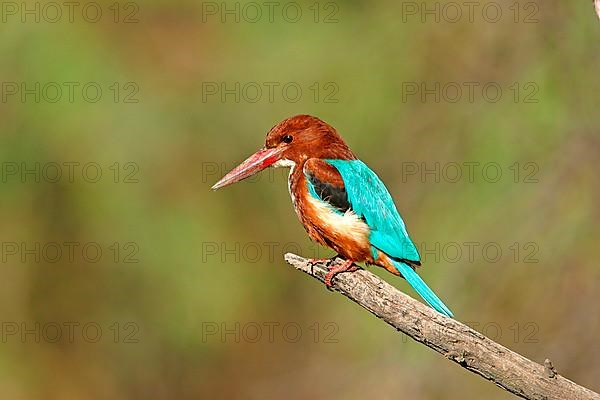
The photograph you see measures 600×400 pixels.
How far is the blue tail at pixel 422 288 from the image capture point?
2.86 m

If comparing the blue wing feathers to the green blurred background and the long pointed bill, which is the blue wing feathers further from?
the green blurred background

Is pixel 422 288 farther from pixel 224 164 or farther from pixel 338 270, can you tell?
pixel 224 164

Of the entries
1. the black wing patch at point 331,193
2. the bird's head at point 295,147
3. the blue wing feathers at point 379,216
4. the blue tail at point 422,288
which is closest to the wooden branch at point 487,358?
the blue tail at point 422,288

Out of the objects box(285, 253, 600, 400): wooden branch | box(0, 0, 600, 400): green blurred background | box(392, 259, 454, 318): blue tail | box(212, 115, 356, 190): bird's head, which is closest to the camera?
box(285, 253, 600, 400): wooden branch

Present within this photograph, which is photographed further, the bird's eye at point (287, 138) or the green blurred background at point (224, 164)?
the green blurred background at point (224, 164)

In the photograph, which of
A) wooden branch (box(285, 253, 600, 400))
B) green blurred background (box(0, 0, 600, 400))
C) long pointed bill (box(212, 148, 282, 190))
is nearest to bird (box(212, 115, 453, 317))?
long pointed bill (box(212, 148, 282, 190))

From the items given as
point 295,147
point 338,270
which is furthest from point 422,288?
point 295,147

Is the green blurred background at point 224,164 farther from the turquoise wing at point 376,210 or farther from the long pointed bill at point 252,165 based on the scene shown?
the long pointed bill at point 252,165

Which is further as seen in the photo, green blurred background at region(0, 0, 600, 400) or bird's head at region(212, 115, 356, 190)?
green blurred background at region(0, 0, 600, 400)

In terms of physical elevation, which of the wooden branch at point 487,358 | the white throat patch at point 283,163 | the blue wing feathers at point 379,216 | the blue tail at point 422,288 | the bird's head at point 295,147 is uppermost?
the bird's head at point 295,147

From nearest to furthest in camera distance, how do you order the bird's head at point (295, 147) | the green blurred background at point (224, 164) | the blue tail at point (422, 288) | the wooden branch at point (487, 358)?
1. the wooden branch at point (487, 358)
2. the blue tail at point (422, 288)
3. the bird's head at point (295, 147)
4. the green blurred background at point (224, 164)

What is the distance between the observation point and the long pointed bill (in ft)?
9.80

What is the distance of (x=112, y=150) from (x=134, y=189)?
253 millimetres

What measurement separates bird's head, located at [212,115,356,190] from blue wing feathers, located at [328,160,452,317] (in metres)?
0.05
